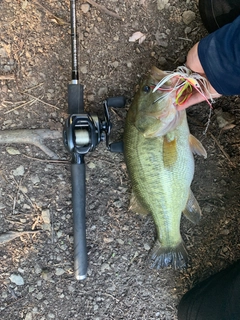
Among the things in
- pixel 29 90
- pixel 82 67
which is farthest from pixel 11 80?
pixel 82 67

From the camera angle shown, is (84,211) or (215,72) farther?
(84,211)

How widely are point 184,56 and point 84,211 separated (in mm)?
1130

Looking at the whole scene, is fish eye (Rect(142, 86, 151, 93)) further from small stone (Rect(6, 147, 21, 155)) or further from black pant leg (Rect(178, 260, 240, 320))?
black pant leg (Rect(178, 260, 240, 320))

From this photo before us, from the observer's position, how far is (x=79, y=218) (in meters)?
2.29

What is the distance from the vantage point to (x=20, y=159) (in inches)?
97.0

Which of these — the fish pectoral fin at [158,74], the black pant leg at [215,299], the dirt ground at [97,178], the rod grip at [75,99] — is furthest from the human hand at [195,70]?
the black pant leg at [215,299]

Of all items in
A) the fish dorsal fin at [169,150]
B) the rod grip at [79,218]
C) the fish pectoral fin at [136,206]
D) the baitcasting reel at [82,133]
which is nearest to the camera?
the baitcasting reel at [82,133]

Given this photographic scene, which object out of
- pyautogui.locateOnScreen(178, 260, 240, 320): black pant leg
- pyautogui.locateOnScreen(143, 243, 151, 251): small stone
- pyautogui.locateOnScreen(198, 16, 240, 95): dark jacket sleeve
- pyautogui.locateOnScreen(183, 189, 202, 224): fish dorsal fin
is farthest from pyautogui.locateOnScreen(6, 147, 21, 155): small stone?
pyautogui.locateOnScreen(178, 260, 240, 320): black pant leg

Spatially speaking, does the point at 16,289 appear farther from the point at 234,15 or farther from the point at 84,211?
the point at 234,15

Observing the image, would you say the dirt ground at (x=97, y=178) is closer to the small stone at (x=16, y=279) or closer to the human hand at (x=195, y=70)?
the small stone at (x=16, y=279)

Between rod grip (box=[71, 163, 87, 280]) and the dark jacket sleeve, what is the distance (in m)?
0.86

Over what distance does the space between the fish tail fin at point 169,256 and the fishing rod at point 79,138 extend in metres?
0.43

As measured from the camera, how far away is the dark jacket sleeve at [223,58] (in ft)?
6.08

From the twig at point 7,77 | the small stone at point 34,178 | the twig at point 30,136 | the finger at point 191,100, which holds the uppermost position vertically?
the finger at point 191,100
